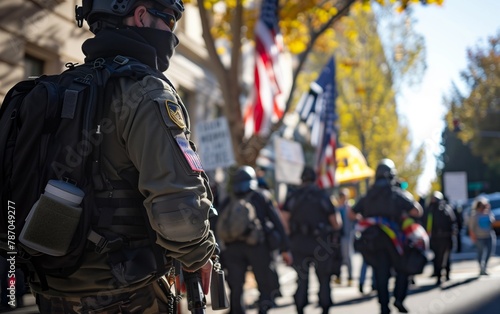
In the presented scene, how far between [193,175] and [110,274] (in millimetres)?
507

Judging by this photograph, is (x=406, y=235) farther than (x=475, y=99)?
No

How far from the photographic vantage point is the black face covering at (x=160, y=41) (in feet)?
9.24

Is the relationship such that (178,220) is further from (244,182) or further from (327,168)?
(327,168)

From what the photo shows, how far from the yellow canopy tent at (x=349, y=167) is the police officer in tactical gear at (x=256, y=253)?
14.6m

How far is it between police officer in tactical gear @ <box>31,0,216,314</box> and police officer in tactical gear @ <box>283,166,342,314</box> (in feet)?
19.1

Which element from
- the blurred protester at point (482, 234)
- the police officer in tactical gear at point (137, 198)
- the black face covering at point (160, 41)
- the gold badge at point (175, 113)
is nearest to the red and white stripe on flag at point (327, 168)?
the blurred protester at point (482, 234)

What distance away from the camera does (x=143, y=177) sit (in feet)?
8.02

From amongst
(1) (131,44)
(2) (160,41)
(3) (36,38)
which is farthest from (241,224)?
(1) (131,44)

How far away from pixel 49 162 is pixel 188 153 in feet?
1.69

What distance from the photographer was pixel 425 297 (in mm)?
10750

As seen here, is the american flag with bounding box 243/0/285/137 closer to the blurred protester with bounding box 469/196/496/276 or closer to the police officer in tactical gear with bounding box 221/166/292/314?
the police officer in tactical gear with bounding box 221/166/292/314

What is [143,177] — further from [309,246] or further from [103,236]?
[309,246]

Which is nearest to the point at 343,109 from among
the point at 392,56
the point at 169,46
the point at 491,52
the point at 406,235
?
the point at 392,56

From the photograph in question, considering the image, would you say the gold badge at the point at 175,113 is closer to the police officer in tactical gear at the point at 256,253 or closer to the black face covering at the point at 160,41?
the black face covering at the point at 160,41
